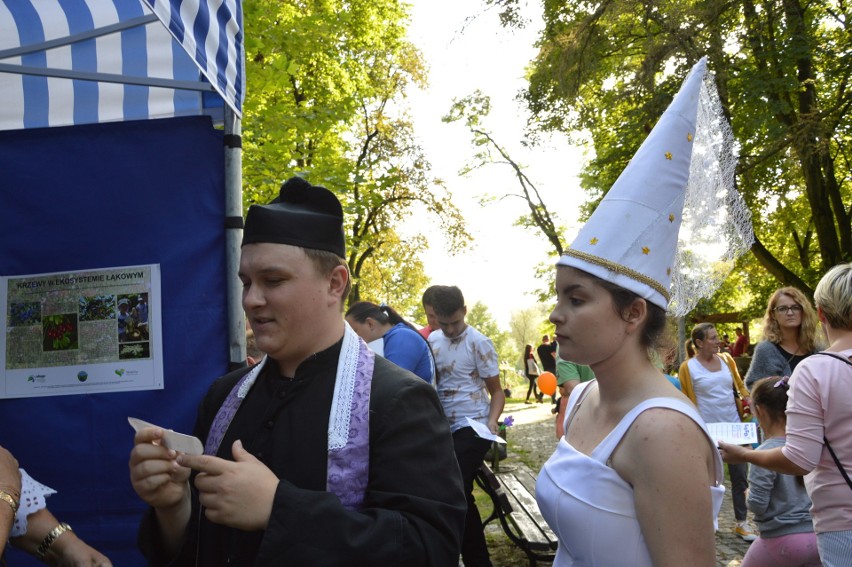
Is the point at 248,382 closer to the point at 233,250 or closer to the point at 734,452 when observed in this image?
the point at 233,250

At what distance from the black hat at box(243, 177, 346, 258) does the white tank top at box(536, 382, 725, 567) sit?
2.95 ft

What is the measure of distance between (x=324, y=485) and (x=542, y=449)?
40.9 ft

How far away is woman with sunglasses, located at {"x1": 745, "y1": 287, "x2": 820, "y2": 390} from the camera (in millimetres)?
5941

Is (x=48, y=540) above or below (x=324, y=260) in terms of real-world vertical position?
below

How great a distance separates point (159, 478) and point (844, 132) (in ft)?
50.3

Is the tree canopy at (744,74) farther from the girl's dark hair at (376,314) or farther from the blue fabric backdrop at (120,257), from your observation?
the blue fabric backdrop at (120,257)

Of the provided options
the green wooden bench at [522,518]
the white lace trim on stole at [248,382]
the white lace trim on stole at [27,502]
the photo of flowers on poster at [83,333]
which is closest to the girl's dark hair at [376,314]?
the green wooden bench at [522,518]

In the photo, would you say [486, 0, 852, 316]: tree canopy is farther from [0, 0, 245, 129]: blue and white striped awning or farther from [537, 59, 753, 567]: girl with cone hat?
[537, 59, 753, 567]: girl with cone hat

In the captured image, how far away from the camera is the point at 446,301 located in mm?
6645

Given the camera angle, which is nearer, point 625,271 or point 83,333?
point 625,271

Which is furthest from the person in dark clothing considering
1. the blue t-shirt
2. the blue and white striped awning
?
the blue t-shirt

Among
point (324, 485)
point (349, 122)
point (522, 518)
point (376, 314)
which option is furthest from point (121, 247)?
point (349, 122)

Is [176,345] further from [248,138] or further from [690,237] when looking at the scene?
[248,138]

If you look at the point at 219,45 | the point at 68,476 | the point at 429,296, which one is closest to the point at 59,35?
the point at 219,45
